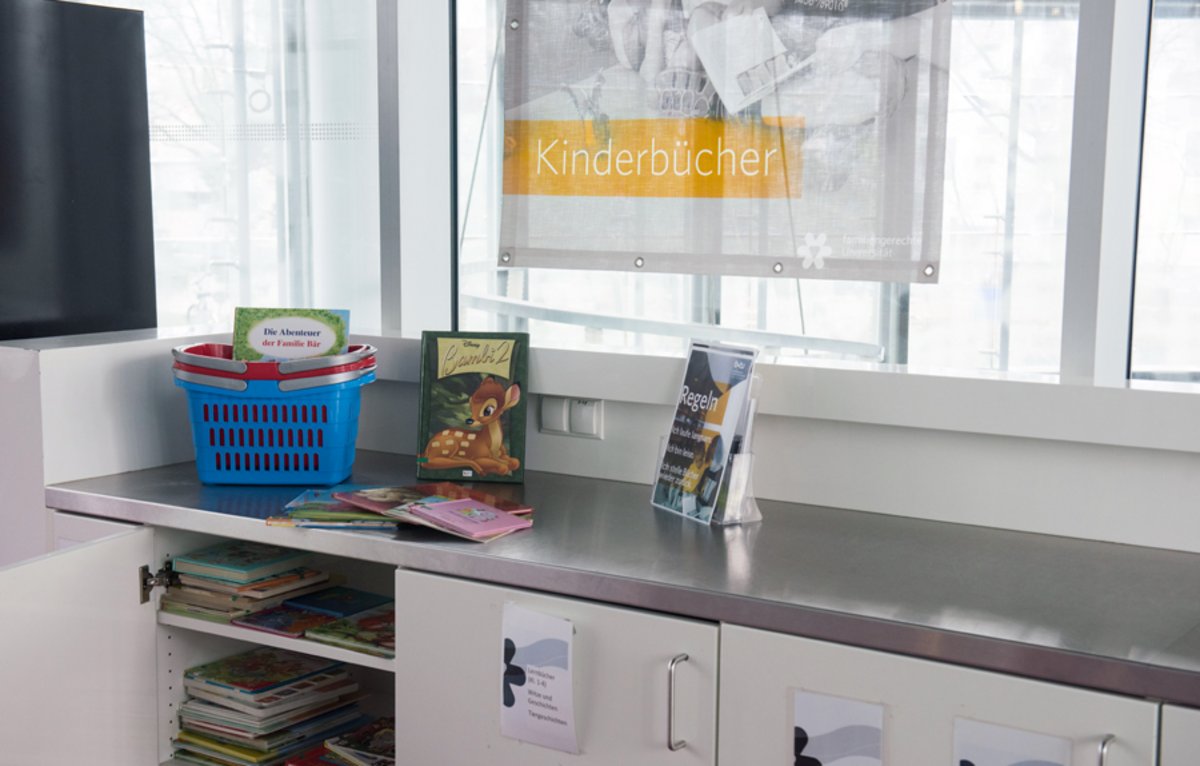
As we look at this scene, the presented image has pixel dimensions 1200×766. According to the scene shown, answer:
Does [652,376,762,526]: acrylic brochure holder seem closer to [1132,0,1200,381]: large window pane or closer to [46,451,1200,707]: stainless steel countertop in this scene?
[46,451,1200,707]: stainless steel countertop

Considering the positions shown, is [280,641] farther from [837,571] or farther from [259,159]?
[259,159]

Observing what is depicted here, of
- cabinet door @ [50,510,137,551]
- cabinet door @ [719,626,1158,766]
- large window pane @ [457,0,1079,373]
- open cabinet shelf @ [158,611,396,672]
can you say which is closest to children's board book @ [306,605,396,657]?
open cabinet shelf @ [158,611,396,672]

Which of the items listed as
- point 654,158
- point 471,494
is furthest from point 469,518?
point 654,158

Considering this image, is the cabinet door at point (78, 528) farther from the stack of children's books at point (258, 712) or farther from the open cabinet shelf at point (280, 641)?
the stack of children's books at point (258, 712)

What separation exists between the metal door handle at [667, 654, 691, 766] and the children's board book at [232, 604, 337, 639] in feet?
2.25

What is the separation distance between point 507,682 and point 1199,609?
873mm

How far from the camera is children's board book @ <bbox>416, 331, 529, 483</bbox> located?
6.93 feet

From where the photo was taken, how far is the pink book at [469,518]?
170 cm

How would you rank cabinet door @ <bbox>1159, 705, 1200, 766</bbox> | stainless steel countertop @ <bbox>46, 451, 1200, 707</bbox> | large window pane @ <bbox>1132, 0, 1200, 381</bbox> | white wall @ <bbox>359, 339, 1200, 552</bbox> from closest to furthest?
1. cabinet door @ <bbox>1159, 705, 1200, 766</bbox>
2. stainless steel countertop @ <bbox>46, 451, 1200, 707</bbox>
3. white wall @ <bbox>359, 339, 1200, 552</bbox>
4. large window pane @ <bbox>1132, 0, 1200, 381</bbox>

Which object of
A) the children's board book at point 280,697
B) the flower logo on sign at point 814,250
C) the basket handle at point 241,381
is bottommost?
the children's board book at point 280,697

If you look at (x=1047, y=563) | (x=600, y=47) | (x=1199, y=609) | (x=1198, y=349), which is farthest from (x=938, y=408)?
(x=1198, y=349)

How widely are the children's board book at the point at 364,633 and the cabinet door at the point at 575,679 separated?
0.09 m

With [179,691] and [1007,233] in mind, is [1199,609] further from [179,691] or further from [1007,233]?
[1007,233]

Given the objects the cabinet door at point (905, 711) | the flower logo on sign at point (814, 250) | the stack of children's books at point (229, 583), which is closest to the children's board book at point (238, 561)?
the stack of children's books at point (229, 583)
